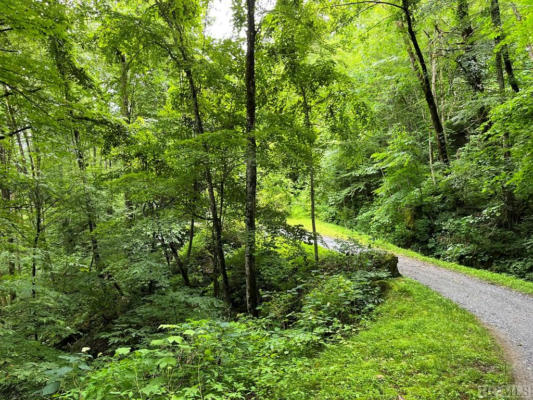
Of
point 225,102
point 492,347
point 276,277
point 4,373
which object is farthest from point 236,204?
point 492,347

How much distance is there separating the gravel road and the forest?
33cm

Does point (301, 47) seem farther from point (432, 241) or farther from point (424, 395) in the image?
point (432, 241)

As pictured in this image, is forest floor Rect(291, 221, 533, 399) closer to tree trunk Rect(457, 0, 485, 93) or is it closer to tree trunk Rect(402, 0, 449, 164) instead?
tree trunk Rect(402, 0, 449, 164)

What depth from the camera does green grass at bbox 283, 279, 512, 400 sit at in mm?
3051

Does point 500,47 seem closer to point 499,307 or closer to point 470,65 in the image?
point 470,65

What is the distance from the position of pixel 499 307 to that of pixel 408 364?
402 cm

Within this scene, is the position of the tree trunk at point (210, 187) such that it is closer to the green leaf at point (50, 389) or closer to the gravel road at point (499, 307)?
the green leaf at point (50, 389)

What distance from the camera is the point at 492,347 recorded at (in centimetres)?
413

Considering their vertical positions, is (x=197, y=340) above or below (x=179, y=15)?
below

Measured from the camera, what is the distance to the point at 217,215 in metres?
7.89

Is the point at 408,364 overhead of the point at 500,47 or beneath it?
beneath

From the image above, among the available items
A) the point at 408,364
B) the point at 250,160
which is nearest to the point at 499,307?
the point at 408,364

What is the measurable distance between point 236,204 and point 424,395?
6105 millimetres

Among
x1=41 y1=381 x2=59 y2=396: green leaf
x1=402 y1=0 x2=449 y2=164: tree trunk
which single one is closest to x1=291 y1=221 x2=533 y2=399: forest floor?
x1=41 y1=381 x2=59 y2=396: green leaf
